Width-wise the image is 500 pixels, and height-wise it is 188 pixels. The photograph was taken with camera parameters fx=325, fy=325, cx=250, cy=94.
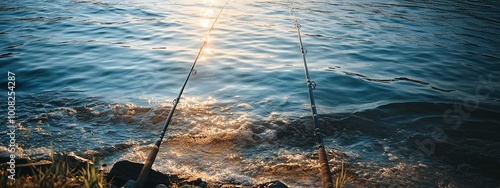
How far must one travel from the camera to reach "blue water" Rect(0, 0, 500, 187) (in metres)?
4.56

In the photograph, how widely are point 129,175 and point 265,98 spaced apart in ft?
12.7

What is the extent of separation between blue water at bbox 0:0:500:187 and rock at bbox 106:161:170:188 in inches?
25.0

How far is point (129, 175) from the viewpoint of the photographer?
3520 millimetres

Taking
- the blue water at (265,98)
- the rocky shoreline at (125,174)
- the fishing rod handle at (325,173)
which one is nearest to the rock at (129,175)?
the rocky shoreline at (125,174)

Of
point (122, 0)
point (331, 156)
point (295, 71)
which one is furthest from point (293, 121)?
point (122, 0)

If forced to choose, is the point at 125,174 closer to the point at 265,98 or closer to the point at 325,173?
the point at 325,173

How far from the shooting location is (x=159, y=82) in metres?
7.76

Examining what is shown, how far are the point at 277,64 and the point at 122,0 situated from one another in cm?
1868

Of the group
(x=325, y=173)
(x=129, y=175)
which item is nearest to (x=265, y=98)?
(x=129, y=175)

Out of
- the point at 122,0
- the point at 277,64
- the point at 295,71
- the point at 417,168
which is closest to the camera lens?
the point at 417,168

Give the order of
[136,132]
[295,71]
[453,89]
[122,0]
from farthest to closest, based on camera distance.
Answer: [122,0] → [295,71] → [453,89] → [136,132]

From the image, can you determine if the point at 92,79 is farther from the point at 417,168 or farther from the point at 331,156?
the point at 417,168

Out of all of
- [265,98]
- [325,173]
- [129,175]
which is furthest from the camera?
[265,98]

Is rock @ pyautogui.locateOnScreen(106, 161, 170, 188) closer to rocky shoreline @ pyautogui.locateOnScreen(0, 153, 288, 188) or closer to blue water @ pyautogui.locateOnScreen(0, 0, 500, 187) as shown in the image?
rocky shoreline @ pyautogui.locateOnScreen(0, 153, 288, 188)
